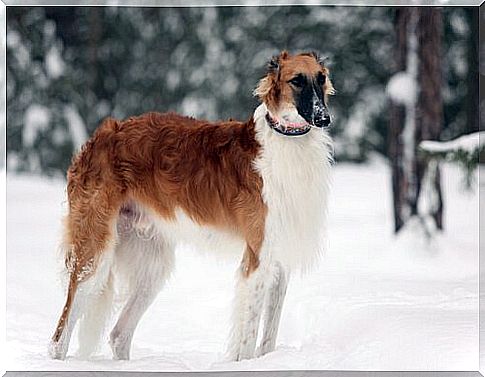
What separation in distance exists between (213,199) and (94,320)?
0.65 metres

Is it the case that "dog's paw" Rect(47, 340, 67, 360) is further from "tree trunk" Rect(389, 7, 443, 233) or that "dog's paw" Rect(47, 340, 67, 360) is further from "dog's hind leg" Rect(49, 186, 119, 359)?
"tree trunk" Rect(389, 7, 443, 233)

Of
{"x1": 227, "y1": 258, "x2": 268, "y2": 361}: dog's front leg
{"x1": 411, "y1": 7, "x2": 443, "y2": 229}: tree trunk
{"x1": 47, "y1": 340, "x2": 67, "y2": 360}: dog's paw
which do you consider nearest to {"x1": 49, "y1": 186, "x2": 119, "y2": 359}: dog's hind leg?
{"x1": 47, "y1": 340, "x2": 67, "y2": 360}: dog's paw

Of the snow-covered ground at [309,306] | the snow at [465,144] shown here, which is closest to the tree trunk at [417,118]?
the snow at [465,144]

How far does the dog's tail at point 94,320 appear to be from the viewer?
3.17 m

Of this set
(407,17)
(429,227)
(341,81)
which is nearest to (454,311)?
(429,227)

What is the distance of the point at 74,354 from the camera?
319 cm

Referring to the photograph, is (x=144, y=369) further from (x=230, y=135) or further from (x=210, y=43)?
(x=210, y=43)

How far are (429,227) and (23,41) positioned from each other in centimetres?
197

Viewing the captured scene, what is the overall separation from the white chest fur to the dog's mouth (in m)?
0.02

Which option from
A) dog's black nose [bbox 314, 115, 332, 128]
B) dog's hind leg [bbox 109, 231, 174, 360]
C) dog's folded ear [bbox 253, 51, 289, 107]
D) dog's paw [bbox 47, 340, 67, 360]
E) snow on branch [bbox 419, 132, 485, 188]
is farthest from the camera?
snow on branch [bbox 419, 132, 485, 188]

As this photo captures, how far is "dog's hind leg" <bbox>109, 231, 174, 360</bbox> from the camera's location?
10.6 ft

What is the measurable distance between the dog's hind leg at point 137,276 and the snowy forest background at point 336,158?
67mm

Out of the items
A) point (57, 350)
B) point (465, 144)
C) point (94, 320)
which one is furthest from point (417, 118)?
point (57, 350)

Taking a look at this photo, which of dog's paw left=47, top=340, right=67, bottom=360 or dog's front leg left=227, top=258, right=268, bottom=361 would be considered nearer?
dog's front leg left=227, top=258, right=268, bottom=361
